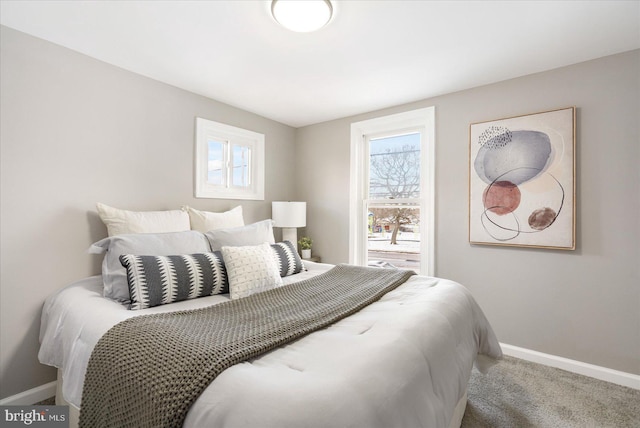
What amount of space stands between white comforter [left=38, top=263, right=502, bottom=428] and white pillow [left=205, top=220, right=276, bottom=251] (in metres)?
0.53

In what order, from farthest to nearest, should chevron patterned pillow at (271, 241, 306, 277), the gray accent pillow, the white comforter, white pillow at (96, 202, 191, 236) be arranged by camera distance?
chevron patterned pillow at (271, 241, 306, 277)
white pillow at (96, 202, 191, 236)
the gray accent pillow
the white comforter

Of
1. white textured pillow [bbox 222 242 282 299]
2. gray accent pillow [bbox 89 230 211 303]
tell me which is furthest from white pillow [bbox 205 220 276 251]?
white textured pillow [bbox 222 242 282 299]

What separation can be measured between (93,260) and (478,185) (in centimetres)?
330

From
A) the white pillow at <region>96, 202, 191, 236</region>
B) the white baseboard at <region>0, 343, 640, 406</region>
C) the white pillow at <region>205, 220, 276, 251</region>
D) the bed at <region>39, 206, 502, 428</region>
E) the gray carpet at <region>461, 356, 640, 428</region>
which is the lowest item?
the gray carpet at <region>461, 356, 640, 428</region>

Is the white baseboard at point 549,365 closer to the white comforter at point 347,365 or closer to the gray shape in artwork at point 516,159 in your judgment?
the white comforter at point 347,365

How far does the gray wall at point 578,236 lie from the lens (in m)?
2.17

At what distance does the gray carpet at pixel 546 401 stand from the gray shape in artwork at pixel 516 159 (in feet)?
5.13

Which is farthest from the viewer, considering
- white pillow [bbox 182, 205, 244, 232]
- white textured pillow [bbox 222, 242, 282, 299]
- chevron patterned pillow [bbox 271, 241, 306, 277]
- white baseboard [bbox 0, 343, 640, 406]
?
white pillow [bbox 182, 205, 244, 232]

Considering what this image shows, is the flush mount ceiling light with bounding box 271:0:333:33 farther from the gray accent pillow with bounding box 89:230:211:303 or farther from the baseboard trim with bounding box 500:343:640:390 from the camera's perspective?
the baseboard trim with bounding box 500:343:640:390

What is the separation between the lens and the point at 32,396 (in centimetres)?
198

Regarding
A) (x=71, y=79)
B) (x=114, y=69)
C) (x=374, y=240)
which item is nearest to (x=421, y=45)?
(x=374, y=240)

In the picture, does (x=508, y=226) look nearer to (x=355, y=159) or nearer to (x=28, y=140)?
(x=355, y=159)

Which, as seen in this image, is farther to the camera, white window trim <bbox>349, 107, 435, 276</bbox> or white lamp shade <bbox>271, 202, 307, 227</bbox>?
white lamp shade <bbox>271, 202, 307, 227</bbox>

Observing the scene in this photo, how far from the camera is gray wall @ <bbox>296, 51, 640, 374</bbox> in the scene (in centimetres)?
217
